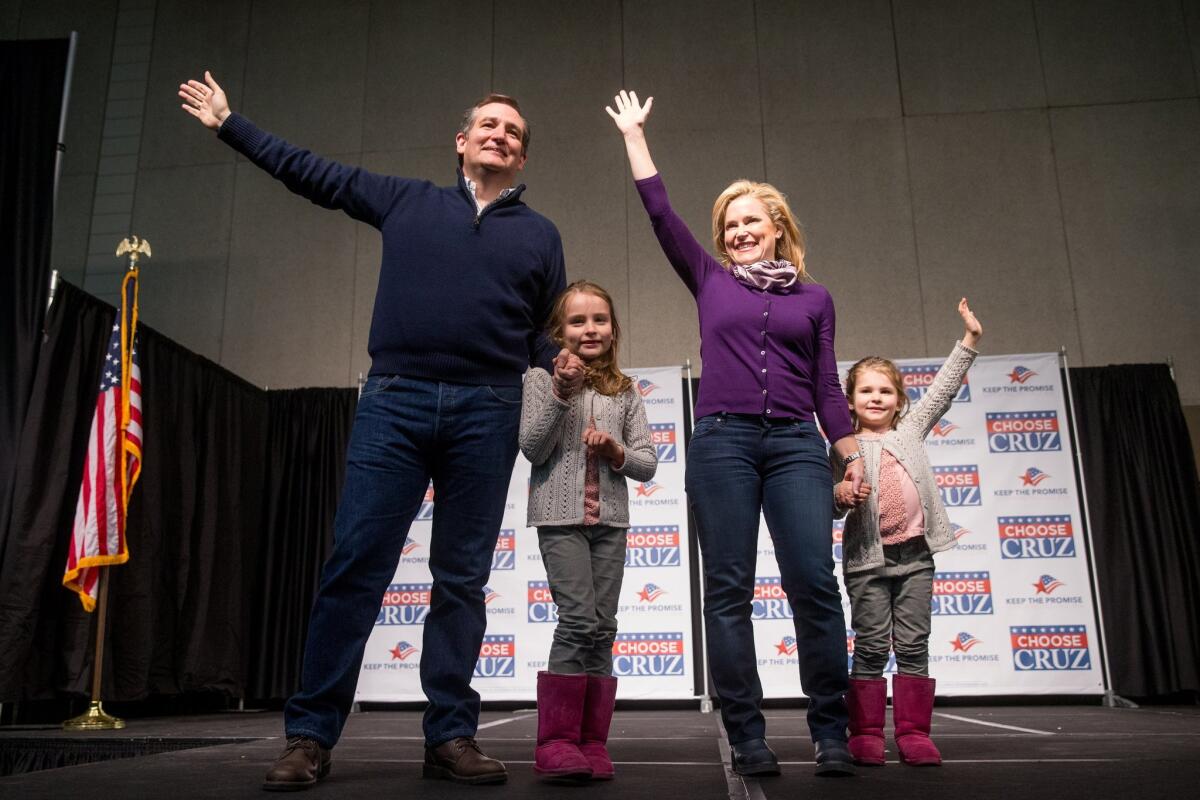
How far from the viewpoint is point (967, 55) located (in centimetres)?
647

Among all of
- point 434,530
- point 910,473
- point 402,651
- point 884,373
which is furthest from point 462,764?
point 402,651

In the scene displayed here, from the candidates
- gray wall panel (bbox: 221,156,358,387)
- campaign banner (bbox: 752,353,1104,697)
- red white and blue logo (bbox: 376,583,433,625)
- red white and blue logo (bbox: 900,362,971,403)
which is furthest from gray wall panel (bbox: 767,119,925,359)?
gray wall panel (bbox: 221,156,358,387)

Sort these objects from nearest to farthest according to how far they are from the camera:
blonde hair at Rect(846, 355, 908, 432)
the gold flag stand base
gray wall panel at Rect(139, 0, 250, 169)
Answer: blonde hair at Rect(846, 355, 908, 432) → the gold flag stand base → gray wall panel at Rect(139, 0, 250, 169)

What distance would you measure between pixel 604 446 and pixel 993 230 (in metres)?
5.24

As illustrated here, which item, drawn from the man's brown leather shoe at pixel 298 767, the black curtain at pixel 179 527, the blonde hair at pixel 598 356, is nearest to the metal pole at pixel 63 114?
the black curtain at pixel 179 527

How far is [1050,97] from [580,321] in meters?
5.82

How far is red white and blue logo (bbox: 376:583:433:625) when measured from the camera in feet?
17.2

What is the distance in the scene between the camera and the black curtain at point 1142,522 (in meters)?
4.96

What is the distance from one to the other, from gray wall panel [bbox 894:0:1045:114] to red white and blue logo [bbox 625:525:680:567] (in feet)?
11.9

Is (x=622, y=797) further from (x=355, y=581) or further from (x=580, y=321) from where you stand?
(x=580, y=321)

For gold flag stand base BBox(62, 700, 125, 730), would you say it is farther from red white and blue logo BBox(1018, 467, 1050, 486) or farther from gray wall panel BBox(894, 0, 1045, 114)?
gray wall panel BBox(894, 0, 1045, 114)

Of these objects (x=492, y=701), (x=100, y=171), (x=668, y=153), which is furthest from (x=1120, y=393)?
(x=100, y=171)

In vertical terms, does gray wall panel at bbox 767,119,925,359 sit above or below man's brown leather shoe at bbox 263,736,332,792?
above

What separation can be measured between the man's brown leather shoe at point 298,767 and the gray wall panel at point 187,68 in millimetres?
6232
